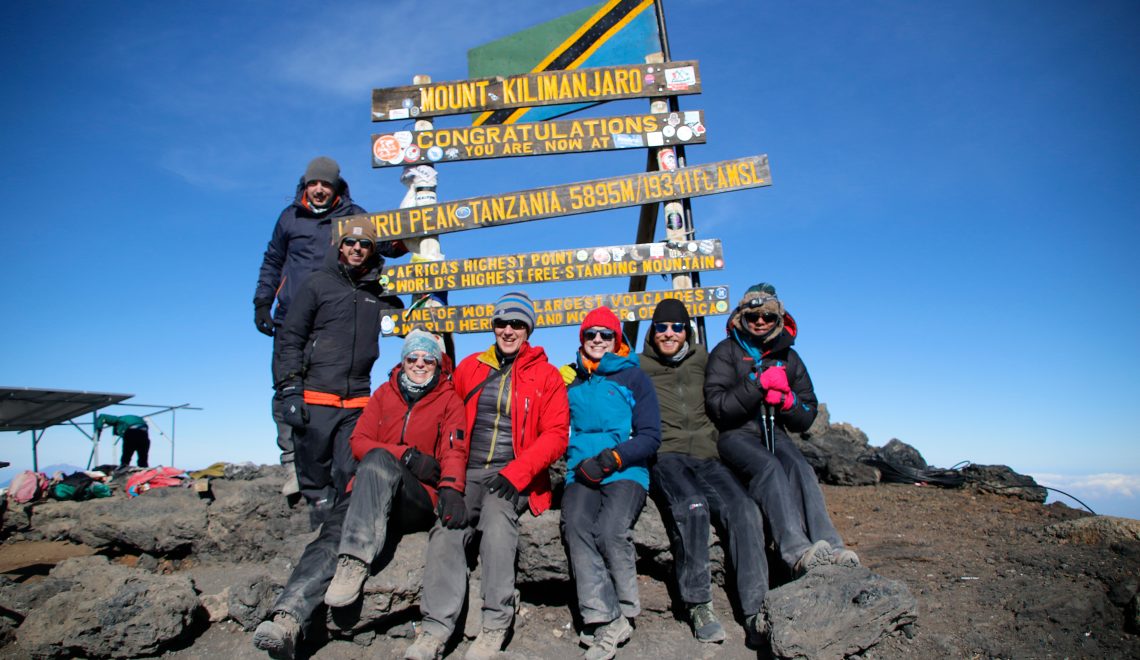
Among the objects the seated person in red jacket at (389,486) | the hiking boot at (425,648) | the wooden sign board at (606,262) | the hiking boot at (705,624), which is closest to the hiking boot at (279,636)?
the seated person in red jacket at (389,486)

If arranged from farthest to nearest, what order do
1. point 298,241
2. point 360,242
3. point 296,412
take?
1. point 298,241
2. point 360,242
3. point 296,412

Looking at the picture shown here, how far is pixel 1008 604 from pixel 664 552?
7.57ft

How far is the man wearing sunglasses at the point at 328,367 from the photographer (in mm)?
5355

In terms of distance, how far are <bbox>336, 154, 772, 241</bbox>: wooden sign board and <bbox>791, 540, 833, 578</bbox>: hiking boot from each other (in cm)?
373

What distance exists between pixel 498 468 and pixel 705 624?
1.73 m

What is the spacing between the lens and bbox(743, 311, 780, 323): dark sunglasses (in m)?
5.36

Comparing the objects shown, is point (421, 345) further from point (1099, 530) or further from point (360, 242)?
point (1099, 530)

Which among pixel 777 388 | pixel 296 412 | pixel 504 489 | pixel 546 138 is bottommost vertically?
pixel 504 489

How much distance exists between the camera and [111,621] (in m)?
4.63

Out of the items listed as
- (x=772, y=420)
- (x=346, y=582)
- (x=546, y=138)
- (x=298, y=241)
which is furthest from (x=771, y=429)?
(x=298, y=241)

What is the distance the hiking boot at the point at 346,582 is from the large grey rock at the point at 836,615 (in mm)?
2512

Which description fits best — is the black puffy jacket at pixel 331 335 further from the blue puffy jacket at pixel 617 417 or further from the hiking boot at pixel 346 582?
the blue puffy jacket at pixel 617 417

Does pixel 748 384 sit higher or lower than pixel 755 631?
higher

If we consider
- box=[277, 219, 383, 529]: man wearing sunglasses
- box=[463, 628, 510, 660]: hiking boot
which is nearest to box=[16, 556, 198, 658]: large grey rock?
box=[277, 219, 383, 529]: man wearing sunglasses
